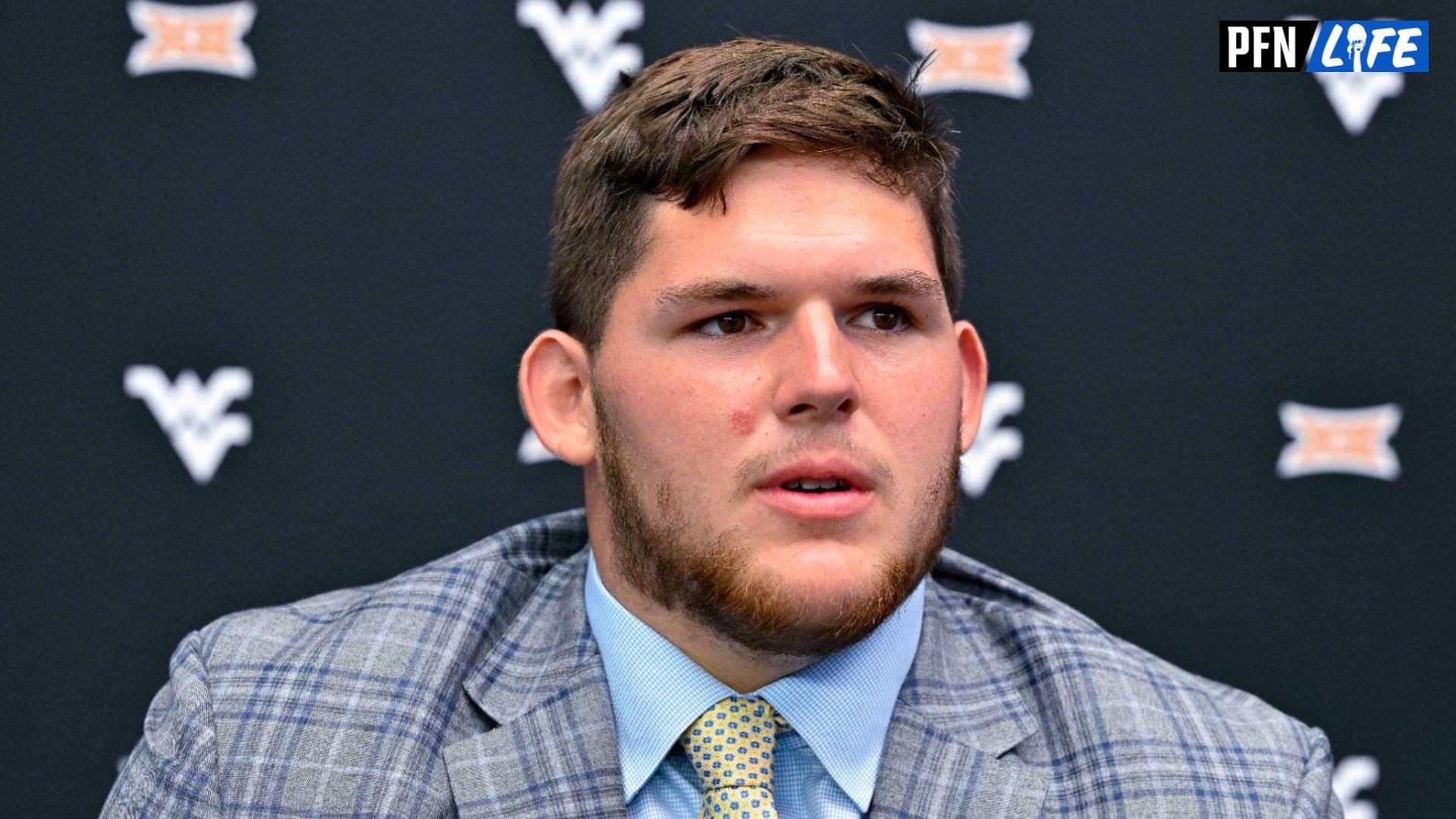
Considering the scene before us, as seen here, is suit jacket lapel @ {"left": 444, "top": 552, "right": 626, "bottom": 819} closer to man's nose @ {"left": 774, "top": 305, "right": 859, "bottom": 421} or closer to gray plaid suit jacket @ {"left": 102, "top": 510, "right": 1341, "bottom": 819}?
gray plaid suit jacket @ {"left": 102, "top": 510, "right": 1341, "bottom": 819}

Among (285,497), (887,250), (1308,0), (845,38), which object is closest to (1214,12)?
(1308,0)

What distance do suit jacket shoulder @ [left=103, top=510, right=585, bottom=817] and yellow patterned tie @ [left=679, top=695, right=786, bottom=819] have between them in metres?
0.24

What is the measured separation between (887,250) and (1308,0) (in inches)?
32.4

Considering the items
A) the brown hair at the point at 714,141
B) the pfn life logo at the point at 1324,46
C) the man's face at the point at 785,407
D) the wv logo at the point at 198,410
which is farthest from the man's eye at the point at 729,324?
the pfn life logo at the point at 1324,46

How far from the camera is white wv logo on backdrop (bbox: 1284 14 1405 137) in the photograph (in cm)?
200

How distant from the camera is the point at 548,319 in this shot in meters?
1.98

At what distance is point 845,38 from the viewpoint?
1.96 meters

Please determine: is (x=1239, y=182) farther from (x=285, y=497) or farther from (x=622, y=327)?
(x=285, y=497)

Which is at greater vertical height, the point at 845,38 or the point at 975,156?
the point at 845,38

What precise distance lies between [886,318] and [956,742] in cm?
44

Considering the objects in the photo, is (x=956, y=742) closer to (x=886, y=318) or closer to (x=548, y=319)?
(x=886, y=318)

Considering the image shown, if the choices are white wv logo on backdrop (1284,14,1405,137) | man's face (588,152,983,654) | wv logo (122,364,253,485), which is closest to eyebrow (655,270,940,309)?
man's face (588,152,983,654)

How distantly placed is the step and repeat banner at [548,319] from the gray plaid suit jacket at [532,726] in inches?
11.2

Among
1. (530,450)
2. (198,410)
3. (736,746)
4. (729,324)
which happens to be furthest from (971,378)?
(198,410)
